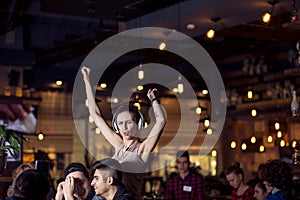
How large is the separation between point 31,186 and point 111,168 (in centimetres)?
62

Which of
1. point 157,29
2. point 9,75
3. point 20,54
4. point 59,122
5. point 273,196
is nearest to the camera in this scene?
point 273,196

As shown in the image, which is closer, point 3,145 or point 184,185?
point 3,145

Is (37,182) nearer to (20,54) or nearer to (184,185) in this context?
(184,185)

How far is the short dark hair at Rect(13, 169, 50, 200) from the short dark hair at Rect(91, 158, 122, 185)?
49cm

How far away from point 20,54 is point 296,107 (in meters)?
5.59

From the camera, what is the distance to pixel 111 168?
3707 mm

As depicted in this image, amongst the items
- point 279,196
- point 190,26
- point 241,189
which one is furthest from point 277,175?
point 190,26

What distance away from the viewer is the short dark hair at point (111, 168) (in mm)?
3666

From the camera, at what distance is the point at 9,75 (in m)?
11.0

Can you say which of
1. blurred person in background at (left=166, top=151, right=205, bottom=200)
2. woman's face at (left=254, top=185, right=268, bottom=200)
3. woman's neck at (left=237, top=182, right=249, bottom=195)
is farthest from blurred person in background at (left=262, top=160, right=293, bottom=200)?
blurred person in background at (left=166, top=151, right=205, bottom=200)

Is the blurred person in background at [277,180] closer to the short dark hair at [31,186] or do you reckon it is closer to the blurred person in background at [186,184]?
the blurred person in background at [186,184]

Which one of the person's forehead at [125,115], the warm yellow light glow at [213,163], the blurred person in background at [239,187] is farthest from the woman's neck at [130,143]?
the warm yellow light glow at [213,163]

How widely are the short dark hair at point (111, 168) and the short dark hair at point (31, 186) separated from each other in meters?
0.49


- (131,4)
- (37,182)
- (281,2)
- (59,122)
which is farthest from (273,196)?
(59,122)
